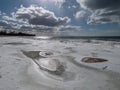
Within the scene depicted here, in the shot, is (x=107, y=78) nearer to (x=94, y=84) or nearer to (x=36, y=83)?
(x=94, y=84)

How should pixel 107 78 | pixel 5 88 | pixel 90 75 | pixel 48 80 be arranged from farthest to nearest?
pixel 90 75, pixel 107 78, pixel 48 80, pixel 5 88

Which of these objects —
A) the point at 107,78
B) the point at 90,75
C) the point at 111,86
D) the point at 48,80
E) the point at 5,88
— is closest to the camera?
the point at 5,88

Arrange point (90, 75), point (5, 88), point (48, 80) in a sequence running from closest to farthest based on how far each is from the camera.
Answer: point (5, 88)
point (48, 80)
point (90, 75)

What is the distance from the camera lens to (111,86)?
4.34 m

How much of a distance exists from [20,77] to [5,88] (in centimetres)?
100

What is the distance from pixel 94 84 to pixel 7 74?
10.8 ft

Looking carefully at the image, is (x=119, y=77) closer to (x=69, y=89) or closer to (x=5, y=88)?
(x=69, y=89)

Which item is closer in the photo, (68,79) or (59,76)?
(68,79)

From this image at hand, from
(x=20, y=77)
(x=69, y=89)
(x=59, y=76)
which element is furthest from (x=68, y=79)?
(x=20, y=77)

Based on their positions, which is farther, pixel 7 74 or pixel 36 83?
pixel 7 74

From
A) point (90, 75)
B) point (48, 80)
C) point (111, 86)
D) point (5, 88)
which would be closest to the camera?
point (5, 88)

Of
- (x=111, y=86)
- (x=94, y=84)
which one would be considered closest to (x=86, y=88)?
(x=94, y=84)

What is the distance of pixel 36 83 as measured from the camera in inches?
177

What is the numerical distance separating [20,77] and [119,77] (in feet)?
12.5
